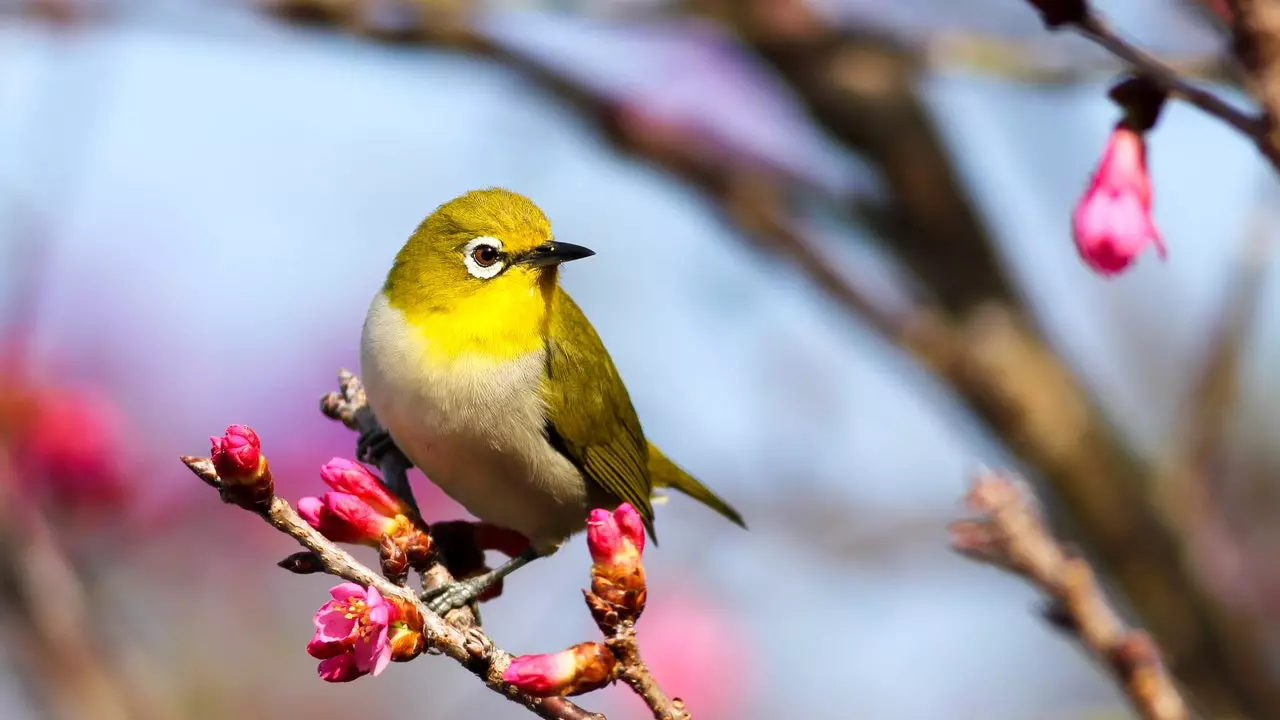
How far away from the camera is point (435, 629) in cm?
231

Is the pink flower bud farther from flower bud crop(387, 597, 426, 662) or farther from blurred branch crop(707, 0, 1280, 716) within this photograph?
blurred branch crop(707, 0, 1280, 716)

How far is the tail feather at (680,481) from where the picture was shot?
416cm

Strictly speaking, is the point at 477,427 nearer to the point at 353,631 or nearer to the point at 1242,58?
the point at 353,631

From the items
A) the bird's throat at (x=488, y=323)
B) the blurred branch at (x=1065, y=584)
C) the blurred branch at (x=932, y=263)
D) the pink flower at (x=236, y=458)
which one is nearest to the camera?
the pink flower at (x=236, y=458)

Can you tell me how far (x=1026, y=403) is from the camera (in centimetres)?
471

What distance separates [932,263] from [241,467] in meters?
3.55

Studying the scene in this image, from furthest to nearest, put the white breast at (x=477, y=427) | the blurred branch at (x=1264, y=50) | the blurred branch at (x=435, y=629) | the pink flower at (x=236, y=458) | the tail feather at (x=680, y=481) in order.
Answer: the tail feather at (x=680, y=481), the white breast at (x=477, y=427), the blurred branch at (x=435, y=629), the pink flower at (x=236, y=458), the blurred branch at (x=1264, y=50)

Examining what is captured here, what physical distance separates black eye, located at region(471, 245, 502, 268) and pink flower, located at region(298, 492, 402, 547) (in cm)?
105

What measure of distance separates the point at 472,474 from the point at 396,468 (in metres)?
0.25

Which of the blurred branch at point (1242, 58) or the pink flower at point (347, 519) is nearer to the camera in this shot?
the blurred branch at point (1242, 58)

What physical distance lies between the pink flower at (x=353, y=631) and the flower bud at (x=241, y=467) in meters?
0.22

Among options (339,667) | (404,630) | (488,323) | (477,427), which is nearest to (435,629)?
(404,630)

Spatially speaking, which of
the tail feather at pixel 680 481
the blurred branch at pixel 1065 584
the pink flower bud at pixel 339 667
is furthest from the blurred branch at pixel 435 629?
the tail feather at pixel 680 481

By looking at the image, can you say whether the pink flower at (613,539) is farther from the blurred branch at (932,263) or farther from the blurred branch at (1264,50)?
the blurred branch at (932,263)
